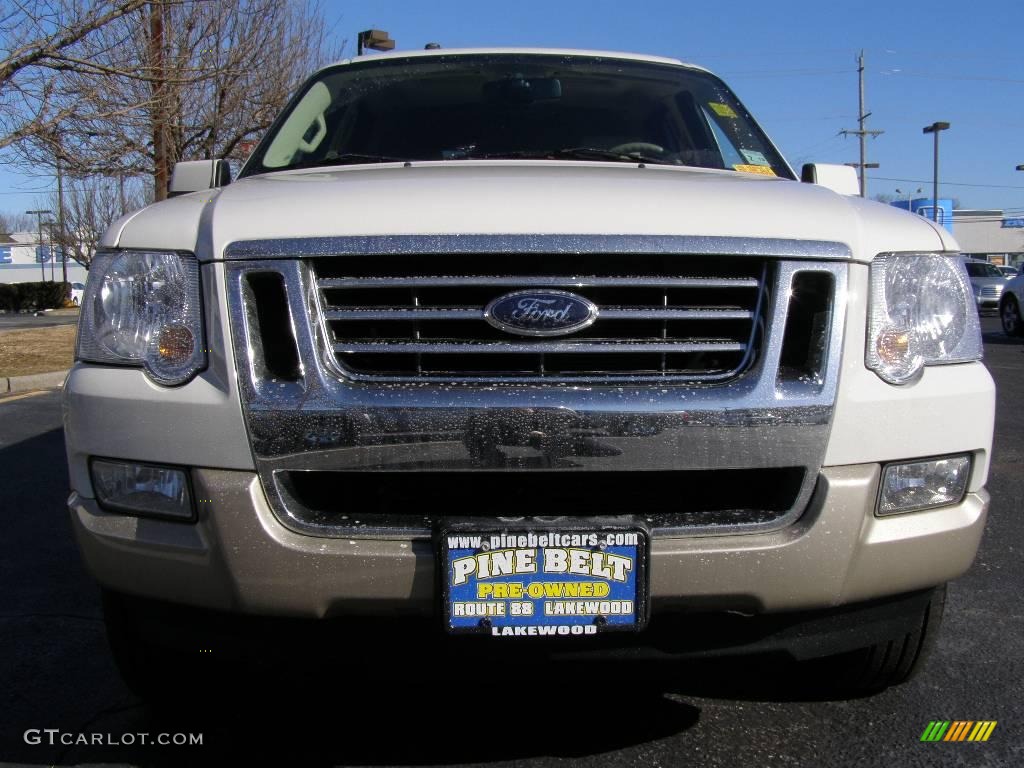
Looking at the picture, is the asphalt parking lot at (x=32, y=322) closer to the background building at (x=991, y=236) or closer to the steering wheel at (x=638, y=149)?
the steering wheel at (x=638, y=149)

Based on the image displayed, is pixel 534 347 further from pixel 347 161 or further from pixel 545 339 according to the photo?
pixel 347 161

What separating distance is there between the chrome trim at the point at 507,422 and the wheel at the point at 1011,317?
17.3 metres

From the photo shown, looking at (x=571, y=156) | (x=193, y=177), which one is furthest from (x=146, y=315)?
(x=571, y=156)

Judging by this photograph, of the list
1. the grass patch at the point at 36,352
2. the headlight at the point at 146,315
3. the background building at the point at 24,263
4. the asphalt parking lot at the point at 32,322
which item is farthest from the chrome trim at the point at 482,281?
the background building at the point at 24,263

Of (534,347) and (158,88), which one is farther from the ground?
(158,88)

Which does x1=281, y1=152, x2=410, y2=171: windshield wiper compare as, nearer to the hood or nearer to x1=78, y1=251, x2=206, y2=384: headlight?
the hood

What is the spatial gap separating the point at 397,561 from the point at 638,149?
2118 mm

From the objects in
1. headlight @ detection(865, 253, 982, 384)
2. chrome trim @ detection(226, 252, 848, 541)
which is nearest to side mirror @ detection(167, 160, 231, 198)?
chrome trim @ detection(226, 252, 848, 541)

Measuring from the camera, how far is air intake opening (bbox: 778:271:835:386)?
224 cm

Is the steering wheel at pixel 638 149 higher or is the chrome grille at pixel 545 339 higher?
the steering wheel at pixel 638 149

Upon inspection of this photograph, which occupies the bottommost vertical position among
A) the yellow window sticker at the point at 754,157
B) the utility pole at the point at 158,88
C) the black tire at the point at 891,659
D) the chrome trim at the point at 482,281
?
the black tire at the point at 891,659

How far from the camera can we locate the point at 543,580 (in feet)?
6.90

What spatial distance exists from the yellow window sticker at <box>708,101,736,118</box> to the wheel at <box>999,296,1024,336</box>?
1547 cm

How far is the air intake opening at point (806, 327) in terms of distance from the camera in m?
2.24
